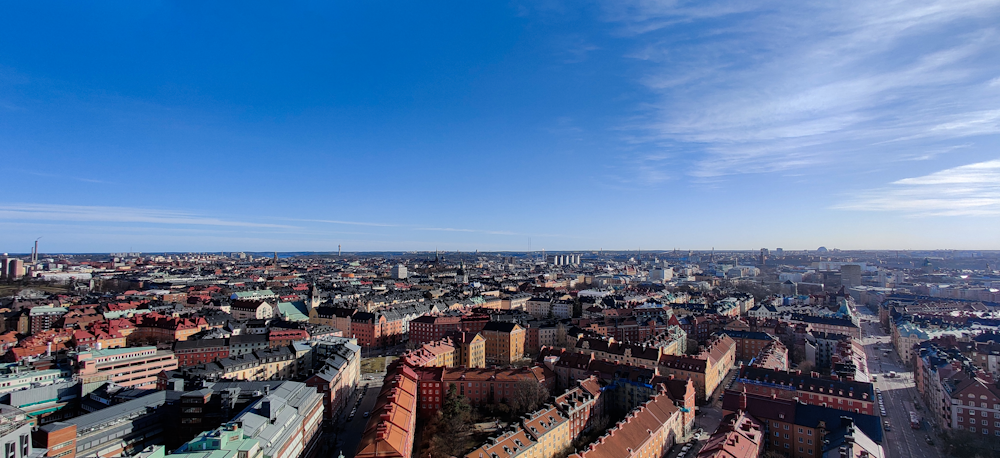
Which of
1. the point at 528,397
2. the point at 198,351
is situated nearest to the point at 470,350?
the point at 528,397

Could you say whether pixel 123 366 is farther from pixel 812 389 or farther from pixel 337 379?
pixel 812 389

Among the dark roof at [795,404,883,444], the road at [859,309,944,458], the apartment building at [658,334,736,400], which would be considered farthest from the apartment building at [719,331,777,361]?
the dark roof at [795,404,883,444]

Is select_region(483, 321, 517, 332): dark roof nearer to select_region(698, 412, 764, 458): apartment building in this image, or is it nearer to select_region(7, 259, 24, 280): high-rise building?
select_region(698, 412, 764, 458): apartment building

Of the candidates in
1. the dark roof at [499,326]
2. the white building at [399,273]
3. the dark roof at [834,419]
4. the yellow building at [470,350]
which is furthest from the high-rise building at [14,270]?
the dark roof at [834,419]

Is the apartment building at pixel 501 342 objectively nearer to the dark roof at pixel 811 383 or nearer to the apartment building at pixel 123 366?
the dark roof at pixel 811 383

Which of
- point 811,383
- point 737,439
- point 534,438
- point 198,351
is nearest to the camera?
point 737,439

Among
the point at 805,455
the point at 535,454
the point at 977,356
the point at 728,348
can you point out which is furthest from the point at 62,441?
the point at 977,356
